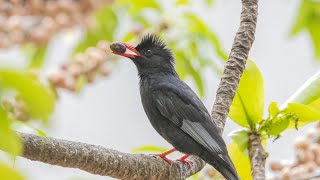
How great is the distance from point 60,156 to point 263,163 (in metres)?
1.17

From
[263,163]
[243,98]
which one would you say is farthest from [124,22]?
[263,163]

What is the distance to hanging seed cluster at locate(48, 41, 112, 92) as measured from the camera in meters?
4.07

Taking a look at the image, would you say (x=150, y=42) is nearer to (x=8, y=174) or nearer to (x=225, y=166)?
(x=225, y=166)

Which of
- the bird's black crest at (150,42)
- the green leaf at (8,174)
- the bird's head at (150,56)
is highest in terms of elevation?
the bird's black crest at (150,42)

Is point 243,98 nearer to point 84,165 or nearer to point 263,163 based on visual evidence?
point 263,163

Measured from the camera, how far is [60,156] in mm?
2049

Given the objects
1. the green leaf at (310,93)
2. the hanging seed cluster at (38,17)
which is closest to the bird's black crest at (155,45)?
the hanging seed cluster at (38,17)

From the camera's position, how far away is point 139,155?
8.15 ft

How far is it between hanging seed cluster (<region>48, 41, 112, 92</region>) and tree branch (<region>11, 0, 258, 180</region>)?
4.12ft

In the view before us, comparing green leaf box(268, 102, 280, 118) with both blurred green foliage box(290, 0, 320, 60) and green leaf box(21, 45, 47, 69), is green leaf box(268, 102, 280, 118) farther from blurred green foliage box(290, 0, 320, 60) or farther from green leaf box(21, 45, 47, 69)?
green leaf box(21, 45, 47, 69)

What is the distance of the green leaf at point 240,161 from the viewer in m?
3.09

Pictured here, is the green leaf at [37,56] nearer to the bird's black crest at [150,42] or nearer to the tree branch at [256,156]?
the bird's black crest at [150,42]

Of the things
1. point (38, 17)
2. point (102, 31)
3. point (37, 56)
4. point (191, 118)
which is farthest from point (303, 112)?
point (37, 56)

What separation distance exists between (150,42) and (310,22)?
1.31 m
